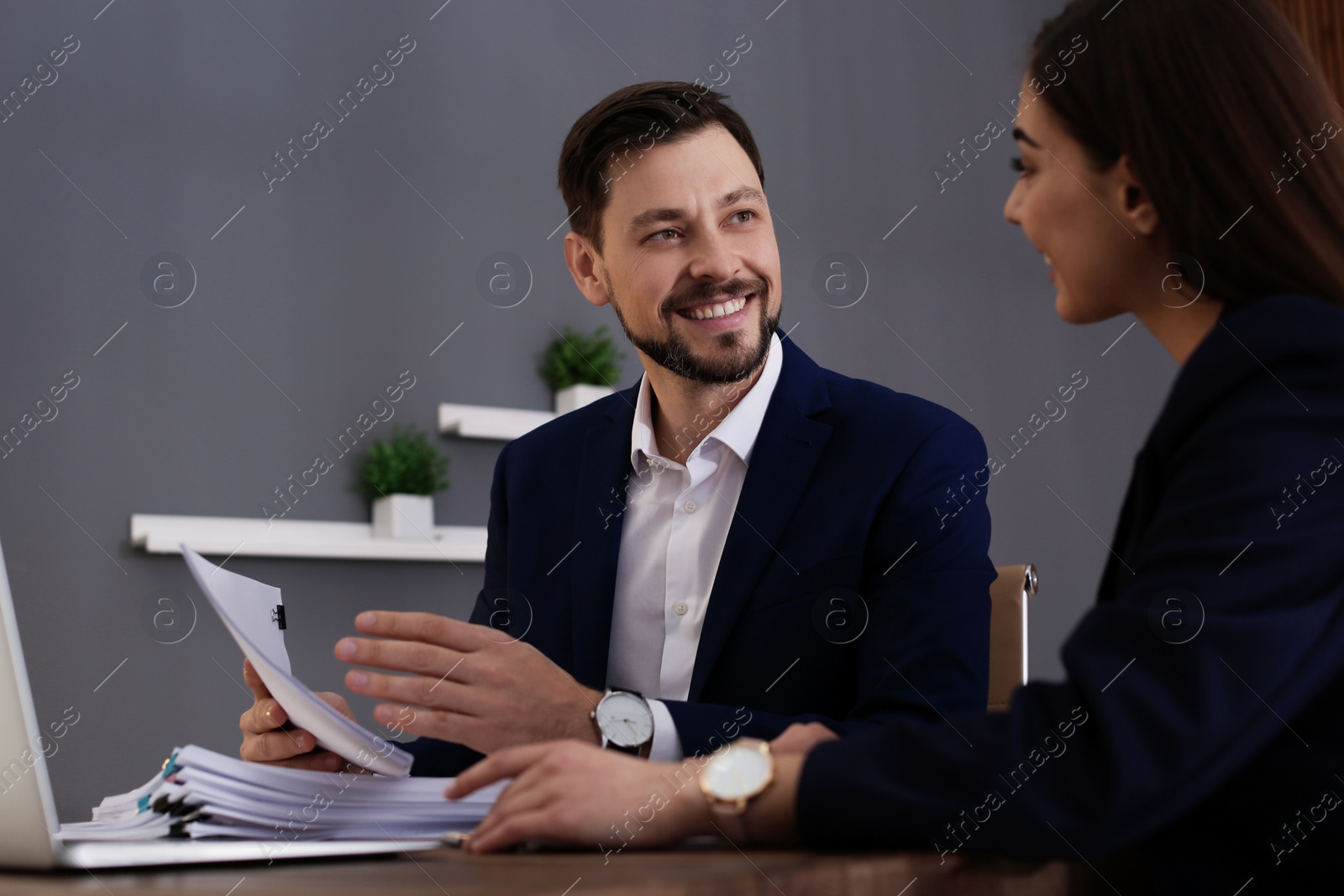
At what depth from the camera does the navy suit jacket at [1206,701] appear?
71cm

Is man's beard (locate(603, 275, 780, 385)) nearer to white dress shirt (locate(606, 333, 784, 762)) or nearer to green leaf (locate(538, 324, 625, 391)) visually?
white dress shirt (locate(606, 333, 784, 762))

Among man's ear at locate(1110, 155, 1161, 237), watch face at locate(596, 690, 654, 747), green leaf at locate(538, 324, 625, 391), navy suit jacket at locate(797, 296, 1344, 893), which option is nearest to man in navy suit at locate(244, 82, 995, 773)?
watch face at locate(596, 690, 654, 747)

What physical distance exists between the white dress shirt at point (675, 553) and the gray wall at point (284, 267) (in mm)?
2104

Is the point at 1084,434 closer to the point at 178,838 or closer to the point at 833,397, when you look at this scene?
the point at 833,397

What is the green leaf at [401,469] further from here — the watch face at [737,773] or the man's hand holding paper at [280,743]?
the watch face at [737,773]

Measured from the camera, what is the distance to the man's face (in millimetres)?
1985

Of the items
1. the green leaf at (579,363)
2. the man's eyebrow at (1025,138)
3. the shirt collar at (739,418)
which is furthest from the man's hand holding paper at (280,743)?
the green leaf at (579,363)

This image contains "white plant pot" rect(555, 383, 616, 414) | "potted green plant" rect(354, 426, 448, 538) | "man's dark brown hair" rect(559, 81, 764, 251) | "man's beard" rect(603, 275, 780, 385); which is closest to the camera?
"man's beard" rect(603, 275, 780, 385)

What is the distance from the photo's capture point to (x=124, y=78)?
3646 millimetres

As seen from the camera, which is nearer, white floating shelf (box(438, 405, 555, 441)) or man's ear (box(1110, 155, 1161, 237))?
man's ear (box(1110, 155, 1161, 237))

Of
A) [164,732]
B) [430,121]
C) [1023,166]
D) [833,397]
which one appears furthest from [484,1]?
[1023,166]

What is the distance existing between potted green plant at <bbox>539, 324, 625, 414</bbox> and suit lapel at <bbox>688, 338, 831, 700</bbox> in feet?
7.45

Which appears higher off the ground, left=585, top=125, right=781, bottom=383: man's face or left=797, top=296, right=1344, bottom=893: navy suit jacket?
left=585, top=125, right=781, bottom=383: man's face

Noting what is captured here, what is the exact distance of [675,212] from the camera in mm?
2008
